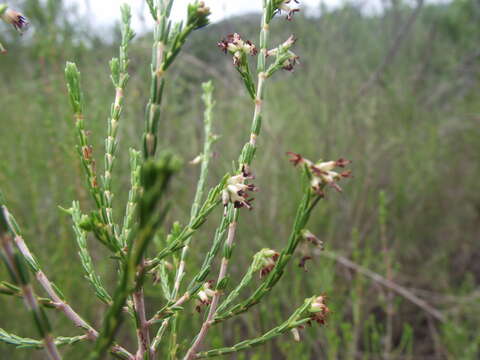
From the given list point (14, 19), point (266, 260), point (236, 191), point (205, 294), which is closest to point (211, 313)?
point (205, 294)

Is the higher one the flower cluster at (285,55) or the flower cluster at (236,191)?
the flower cluster at (285,55)

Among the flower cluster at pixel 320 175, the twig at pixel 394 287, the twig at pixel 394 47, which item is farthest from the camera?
the twig at pixel 394 47

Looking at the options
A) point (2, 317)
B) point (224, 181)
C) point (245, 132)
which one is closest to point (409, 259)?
point (245, 132)

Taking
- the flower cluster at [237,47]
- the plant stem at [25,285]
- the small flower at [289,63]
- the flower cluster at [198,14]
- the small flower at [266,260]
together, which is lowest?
the small flower at [266,260]

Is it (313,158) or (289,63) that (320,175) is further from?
(313,158)

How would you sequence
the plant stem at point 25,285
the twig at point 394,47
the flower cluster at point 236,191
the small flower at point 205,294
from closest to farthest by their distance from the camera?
1. the plant stem at point 25,285
2. the flower cluster at point 236,191
3. the small flower at point 205,294
4. the twig at point 394,47

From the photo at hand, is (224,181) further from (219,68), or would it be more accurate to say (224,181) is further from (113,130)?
(219,68)

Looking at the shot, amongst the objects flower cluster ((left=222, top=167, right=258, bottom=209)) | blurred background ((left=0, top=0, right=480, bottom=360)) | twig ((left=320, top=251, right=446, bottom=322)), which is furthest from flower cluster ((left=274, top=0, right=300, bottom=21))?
blurred background ((left=0, top=0, right=480, bottom=360))

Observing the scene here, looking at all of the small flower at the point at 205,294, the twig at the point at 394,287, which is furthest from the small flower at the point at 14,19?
the twig at the point at 394,287

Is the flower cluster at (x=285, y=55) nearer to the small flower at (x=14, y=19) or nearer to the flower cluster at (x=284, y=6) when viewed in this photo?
the flower cluster at (x=284, y=6)
